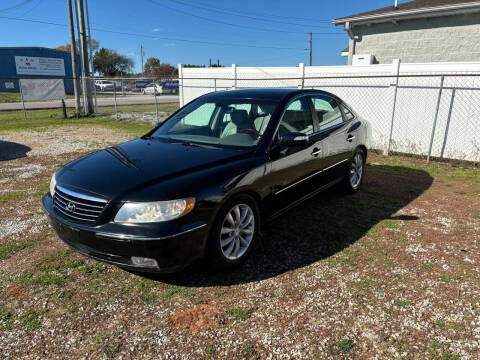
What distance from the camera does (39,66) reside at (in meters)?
38.2

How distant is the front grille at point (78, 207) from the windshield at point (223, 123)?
139 centimetres

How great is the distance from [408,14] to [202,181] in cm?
1235

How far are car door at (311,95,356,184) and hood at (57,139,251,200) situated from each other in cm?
147

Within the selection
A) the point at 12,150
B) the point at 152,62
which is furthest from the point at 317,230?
the point at 152,62

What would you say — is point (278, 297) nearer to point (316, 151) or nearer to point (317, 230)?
point (317, 230)

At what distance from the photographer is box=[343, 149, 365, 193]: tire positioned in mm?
5423

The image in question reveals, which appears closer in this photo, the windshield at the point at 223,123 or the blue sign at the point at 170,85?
the windshield at the point at 223,123

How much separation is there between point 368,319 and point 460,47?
38.6ft

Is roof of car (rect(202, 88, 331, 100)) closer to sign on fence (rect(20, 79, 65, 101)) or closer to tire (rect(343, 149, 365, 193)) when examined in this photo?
tire (rect(343, 149, 365, 193))

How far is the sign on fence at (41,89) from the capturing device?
683 inches

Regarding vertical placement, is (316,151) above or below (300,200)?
above

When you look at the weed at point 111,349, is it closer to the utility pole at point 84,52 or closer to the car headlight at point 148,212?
the car headlight at point 148,212

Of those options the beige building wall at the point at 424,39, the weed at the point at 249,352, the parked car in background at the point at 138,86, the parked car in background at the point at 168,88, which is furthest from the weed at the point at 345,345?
the parked car in background at the point at 138,86

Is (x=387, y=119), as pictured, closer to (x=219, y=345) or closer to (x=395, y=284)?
(x=395, y=284)
